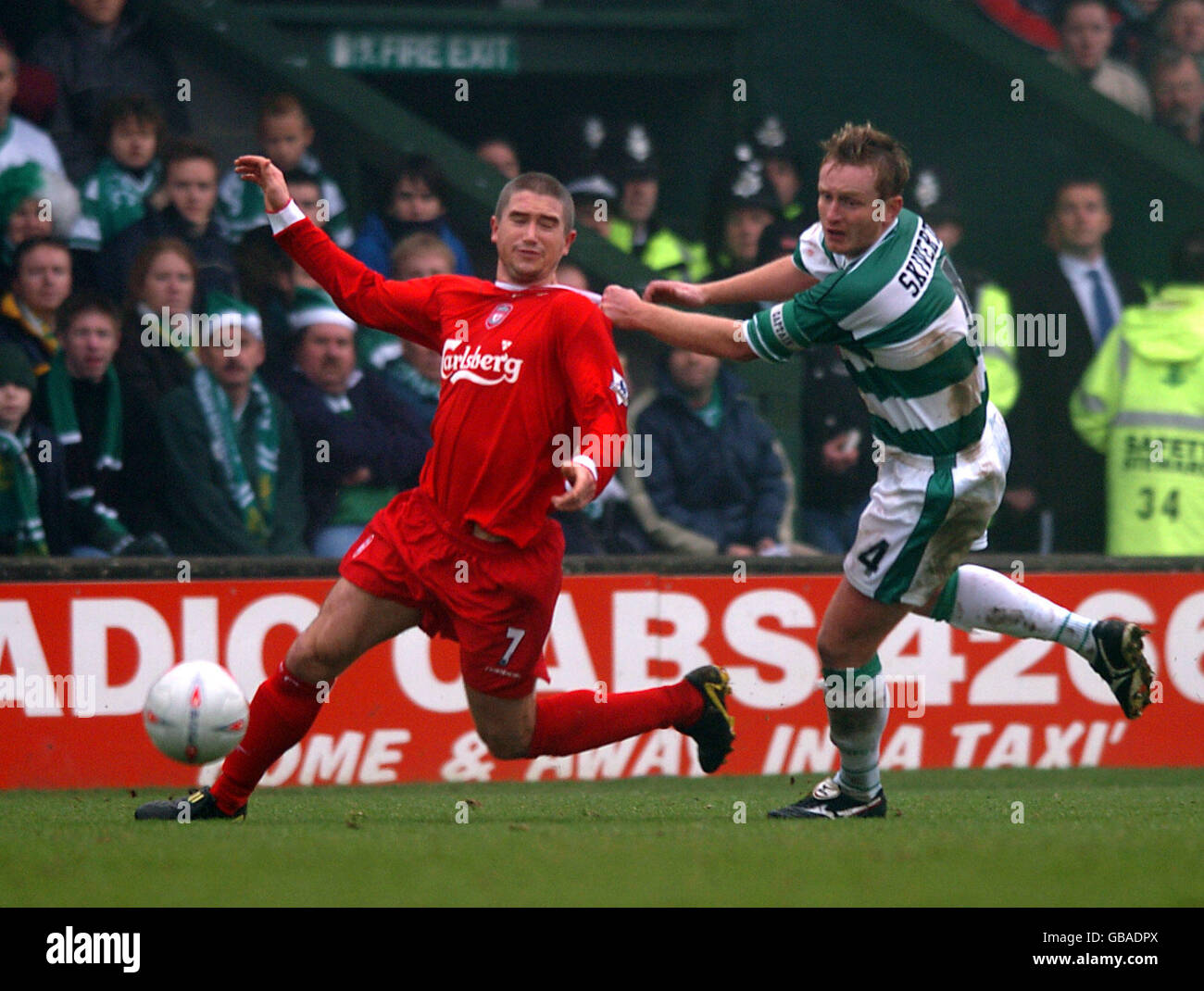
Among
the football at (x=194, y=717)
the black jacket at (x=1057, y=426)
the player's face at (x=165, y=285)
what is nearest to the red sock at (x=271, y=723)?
the football at (x=194, y=717)

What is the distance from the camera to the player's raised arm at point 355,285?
19.0ft

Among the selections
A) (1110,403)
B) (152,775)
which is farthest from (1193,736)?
(152,775)

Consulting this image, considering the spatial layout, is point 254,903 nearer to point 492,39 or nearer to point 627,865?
point 627,865

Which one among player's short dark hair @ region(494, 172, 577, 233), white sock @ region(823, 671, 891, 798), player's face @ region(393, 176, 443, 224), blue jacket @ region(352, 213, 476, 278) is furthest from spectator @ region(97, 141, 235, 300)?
white sock @ region(823, 671, 891, 798)

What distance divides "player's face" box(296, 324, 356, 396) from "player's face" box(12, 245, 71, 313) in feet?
3.53

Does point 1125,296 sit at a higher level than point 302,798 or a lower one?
higher

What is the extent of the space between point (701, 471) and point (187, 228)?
2.62 m

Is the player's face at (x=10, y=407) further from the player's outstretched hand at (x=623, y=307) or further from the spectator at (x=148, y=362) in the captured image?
the player's outstretched hand at (x=623, y=307)

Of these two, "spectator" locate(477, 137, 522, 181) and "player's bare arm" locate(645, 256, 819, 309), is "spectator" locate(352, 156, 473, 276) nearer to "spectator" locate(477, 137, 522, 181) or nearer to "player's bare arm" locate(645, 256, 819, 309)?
"spectator" locate(477, 137, 522, 181)

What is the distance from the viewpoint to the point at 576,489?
501 cm

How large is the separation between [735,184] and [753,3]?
2.14m

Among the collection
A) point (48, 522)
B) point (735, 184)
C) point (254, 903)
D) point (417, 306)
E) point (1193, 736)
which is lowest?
point (1193, 736)

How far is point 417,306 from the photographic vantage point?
579 centimetres

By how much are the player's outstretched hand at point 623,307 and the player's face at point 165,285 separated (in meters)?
3.68
